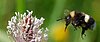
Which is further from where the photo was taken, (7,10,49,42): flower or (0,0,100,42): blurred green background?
(0,0,100,42): blurred green background

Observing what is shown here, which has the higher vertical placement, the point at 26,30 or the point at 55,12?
the point at 55,12

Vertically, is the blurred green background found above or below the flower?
above

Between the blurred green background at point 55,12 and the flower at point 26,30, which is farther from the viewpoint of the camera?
the blurred green background at point 55,12

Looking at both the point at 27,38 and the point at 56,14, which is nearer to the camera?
the point at 27,38

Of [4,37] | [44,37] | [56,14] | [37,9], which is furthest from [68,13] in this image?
[37,9]

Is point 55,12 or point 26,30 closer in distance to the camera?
point 26,30

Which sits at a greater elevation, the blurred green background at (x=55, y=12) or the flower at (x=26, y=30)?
Result: the blurred green background at (x=55, y=12)

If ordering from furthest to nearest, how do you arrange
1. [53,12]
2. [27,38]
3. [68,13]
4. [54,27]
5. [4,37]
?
[53,12] → [54,27] → [4,37] → [68,13] → [27,38]

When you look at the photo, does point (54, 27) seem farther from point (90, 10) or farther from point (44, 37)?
point (44, 37)
